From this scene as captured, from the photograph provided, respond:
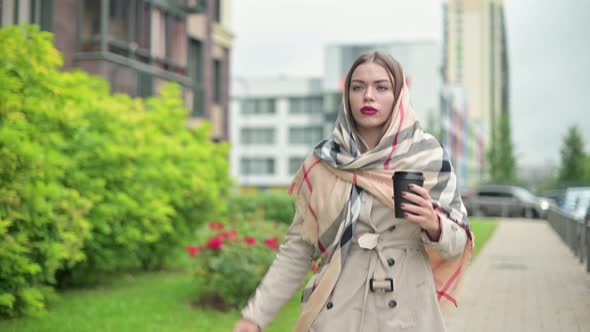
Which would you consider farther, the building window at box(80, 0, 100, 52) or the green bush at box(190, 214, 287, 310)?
the building window at box(80, 0, 100, 52)

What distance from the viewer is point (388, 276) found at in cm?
237

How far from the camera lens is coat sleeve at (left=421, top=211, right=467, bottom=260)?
90.4 inches

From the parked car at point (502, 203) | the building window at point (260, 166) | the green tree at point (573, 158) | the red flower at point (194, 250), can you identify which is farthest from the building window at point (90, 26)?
the green tree at point (573, 158)

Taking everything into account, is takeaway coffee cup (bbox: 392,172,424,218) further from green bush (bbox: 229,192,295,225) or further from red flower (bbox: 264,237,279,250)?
green bush (bbox: 229,192,295,225)

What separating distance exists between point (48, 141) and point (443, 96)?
71.5m

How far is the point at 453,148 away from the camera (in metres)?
88.9

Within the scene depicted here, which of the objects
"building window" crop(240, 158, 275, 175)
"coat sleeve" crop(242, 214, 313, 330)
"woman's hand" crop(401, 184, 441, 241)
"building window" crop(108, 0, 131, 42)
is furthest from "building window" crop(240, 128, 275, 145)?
"woman's hand" crop(401, 184, 441, 241)

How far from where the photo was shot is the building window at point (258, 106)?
76812mm

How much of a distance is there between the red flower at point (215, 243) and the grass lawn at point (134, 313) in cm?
79

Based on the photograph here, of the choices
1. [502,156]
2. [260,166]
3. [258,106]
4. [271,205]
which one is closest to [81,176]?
[271,205]

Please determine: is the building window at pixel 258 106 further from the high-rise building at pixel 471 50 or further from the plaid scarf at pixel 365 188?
the high-rise building at pixel 471 50

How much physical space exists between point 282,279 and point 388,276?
0.43 metres

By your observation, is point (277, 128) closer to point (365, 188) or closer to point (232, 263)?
point (232, 263)

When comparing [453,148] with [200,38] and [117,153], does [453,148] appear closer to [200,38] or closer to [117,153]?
[200,38]
